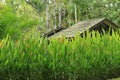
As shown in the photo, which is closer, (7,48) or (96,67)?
(7,48)

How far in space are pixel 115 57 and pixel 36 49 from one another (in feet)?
4.00

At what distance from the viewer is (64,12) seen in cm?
3519

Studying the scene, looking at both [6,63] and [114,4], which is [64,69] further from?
[114,4]

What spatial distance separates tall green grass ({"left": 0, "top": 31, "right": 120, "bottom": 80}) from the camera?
3.25 m

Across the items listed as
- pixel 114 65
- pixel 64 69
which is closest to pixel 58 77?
pixel 64 69

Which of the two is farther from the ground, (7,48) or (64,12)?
(7,48)

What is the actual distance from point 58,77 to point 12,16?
7441mm

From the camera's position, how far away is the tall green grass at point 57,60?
3.25 meters

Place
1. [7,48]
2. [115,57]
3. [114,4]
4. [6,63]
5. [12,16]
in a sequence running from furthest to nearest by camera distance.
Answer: [114,4]
[12,16]
[115,57]
[7,48]
[6,63]

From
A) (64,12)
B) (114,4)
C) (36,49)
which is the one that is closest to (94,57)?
(36,49)

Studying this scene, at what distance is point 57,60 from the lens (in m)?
3.43

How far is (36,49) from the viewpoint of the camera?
3.46 metres

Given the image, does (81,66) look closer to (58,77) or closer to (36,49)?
(58,77)

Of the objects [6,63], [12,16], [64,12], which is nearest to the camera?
[6,63]
